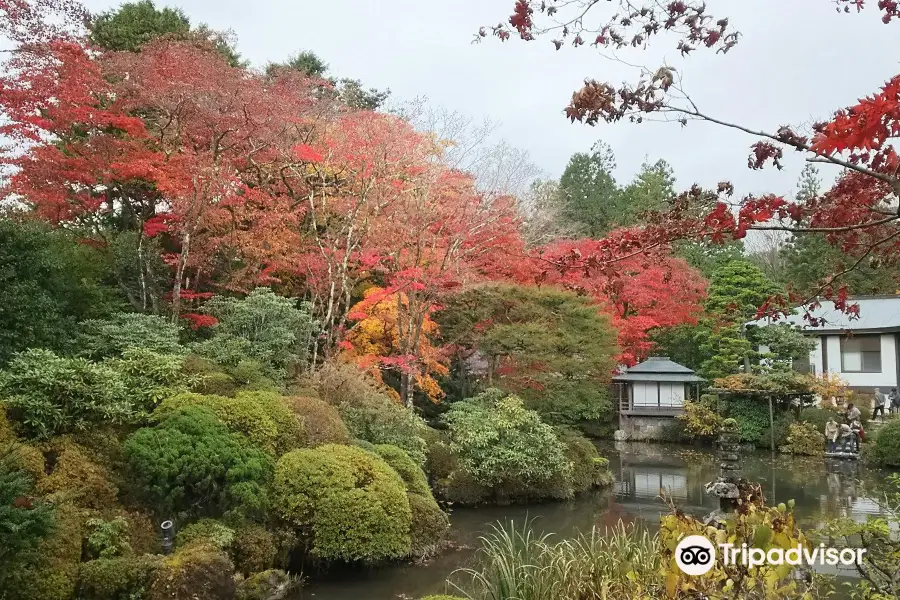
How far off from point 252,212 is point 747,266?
613 inches

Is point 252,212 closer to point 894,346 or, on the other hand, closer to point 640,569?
point 640,569

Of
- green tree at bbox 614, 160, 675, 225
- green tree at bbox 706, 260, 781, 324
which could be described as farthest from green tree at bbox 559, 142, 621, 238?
green tree at bbox 706, 260, 781, 324

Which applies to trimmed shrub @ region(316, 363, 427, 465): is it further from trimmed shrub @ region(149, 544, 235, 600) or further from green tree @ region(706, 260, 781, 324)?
green tree @ region(706, 260, 781, 324)

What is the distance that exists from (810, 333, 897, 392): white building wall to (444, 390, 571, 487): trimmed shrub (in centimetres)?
1492

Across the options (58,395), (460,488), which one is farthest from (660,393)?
(58,395)

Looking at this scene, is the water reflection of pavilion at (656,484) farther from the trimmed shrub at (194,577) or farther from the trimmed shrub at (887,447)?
the trimmed shrub at (194,577)

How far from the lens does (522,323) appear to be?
14.3m

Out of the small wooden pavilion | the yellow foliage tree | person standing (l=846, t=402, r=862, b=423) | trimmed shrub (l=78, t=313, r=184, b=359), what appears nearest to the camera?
trimmed shrub (l=78, t=313, r=184, b=359)

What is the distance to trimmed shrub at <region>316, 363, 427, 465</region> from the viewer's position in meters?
9.62

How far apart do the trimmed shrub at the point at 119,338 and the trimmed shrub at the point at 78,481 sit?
8.08 feet

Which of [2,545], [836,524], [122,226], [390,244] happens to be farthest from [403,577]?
[122,226]

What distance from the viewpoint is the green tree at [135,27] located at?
52.6 feet

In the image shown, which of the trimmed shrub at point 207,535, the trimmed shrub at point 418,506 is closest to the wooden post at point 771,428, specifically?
the trimmed shrub at point 418,506

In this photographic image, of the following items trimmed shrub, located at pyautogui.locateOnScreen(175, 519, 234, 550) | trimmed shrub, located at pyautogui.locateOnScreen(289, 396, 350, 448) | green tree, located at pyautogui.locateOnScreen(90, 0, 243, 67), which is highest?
green tree, located at pyautogui.locateOnScreen(90, 0, 243, 67)
